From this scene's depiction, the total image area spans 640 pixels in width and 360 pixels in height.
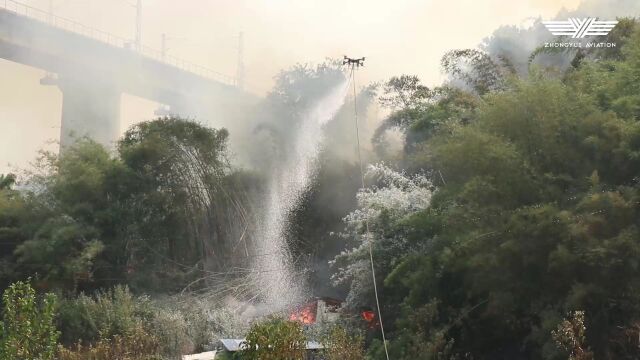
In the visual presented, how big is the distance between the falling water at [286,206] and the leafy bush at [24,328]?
10556mm

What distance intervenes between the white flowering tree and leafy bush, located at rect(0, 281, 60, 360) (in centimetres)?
850

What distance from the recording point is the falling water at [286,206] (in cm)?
2294

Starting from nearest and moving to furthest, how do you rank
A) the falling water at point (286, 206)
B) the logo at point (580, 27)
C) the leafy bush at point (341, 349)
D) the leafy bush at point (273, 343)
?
the leafy bush at point (273, 343), the leafy bush at point (341, 349), the logo at point (580, 27), the falling water at point (286, 206)

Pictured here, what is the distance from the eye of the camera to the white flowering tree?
18469 millimetres

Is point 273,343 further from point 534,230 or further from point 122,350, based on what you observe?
point 122,350

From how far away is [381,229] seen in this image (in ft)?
62.5

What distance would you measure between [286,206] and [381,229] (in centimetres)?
799

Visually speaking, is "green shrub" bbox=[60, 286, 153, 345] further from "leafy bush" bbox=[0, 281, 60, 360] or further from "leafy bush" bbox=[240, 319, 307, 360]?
"leafy bush" bbox=[240, 319, 307, 360]

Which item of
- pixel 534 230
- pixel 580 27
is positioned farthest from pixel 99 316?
pixel 580 27

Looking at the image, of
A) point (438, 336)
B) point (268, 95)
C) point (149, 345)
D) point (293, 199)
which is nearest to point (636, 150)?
point (438, 336)

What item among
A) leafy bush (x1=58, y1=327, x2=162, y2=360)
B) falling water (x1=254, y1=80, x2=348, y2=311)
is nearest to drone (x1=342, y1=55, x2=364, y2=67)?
falling water (x1=254, y1=80, x2=348, y2=311)

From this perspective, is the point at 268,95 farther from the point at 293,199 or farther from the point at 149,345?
the point at 149,345

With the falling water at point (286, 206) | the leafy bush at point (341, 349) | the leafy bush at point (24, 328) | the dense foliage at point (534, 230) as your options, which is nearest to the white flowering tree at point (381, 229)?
the dense foliage at point (534, 230)

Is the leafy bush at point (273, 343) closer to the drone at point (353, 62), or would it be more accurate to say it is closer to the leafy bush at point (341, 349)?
the leafy bush at point (341, 349)
